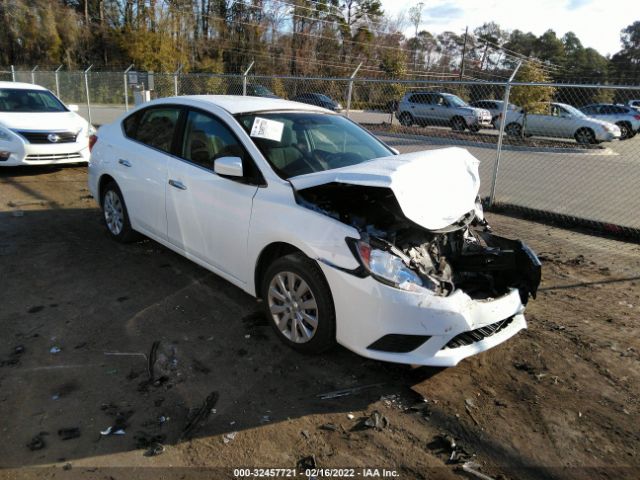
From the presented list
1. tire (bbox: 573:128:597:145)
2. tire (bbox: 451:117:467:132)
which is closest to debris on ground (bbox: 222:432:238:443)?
tire (bbox: 451:117:467:132)

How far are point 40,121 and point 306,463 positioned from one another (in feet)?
28.4

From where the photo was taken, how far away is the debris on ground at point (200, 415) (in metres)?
2.68

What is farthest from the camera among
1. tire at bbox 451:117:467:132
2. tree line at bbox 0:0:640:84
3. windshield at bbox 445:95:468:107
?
tree line at bbox 0:0:640:84

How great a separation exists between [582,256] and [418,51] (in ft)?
187

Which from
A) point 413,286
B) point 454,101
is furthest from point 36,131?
point 454,101

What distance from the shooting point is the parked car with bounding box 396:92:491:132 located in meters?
19.3

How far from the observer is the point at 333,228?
3094 mm

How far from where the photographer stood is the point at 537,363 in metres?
3.50

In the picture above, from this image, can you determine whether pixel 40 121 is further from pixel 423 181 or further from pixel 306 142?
pixel 423 181

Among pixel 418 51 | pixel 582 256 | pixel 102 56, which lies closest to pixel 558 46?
pixel 418 51

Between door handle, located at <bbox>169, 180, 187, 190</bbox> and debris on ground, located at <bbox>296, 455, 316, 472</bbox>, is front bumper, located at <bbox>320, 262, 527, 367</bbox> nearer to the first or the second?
debris on ground, located at <bbox>296, 455, 316, 472</bbox>

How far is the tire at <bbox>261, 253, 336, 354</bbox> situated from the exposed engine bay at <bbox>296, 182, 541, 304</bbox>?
1.36 ft

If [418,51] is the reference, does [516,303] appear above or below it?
below

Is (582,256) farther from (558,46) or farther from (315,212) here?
(558,46)
